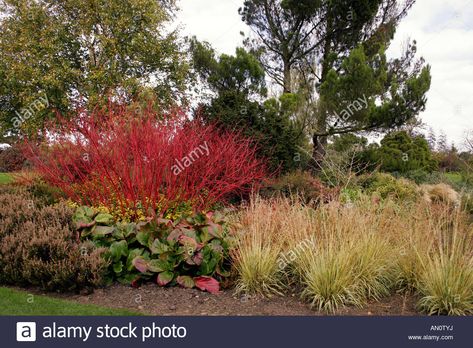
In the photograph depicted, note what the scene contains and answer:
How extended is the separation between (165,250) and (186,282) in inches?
16.7

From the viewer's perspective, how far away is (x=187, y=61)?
20.3m

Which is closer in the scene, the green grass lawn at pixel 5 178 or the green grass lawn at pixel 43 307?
the green grass lawn at pixel 43 307

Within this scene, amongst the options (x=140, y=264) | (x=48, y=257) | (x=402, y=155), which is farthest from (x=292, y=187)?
(x=402, y=155)

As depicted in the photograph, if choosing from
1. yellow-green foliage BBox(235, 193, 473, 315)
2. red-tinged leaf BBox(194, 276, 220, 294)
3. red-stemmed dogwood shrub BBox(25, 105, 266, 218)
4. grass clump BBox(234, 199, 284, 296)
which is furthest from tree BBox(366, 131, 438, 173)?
red-tinged leaf BBox(194, 276, 220, 294)

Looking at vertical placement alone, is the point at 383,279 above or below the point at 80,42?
below

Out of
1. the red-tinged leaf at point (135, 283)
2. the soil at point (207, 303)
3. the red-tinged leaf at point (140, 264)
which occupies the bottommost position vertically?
the soil at point (207, 303)

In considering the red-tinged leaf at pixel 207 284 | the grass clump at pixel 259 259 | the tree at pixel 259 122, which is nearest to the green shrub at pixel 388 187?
the tree at pixel 259 122

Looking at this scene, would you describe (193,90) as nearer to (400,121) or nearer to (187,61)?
(187,61)

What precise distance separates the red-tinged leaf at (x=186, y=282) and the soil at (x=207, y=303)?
5 centimetres

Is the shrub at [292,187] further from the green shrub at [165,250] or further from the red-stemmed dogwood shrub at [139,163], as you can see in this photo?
the green shrub at [165,250]

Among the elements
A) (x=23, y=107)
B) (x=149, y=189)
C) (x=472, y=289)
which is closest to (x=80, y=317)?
(x=149, y=189)

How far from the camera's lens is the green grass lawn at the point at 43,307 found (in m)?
4.55

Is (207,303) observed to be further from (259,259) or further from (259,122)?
(259,122)

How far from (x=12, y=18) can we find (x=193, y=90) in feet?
24.7
